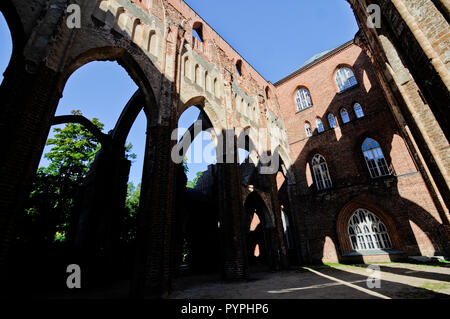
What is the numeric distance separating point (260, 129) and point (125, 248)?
1061 cm

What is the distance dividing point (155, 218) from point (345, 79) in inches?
651

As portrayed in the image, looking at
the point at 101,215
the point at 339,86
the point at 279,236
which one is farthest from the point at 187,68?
the point at 339,86

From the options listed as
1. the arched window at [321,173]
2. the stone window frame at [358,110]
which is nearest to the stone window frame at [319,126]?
the arched window at [321,173]

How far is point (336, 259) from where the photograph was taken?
12.6 metres

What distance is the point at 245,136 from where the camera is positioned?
523 inches

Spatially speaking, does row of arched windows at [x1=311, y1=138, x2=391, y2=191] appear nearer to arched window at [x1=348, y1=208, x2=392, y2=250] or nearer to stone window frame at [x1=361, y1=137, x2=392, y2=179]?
stone window frame at [x1=361, y1=137, x2=392, y2=179]

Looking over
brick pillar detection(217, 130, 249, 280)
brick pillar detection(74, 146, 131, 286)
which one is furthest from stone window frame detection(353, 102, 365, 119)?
brick pillar detection(74, 146, 131, 286)

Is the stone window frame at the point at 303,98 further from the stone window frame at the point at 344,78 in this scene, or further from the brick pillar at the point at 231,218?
the brick pillar at the point at 231,218

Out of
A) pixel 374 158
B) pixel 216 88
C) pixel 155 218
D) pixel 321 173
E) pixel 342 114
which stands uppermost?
pixel 342 114

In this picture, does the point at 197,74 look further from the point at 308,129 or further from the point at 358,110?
the point at 358,110

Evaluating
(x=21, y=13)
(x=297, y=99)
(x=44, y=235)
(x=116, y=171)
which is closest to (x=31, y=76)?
(x=21, y=13)

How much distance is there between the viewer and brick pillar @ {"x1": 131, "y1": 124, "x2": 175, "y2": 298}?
221 inches

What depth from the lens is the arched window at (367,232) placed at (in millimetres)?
11930
